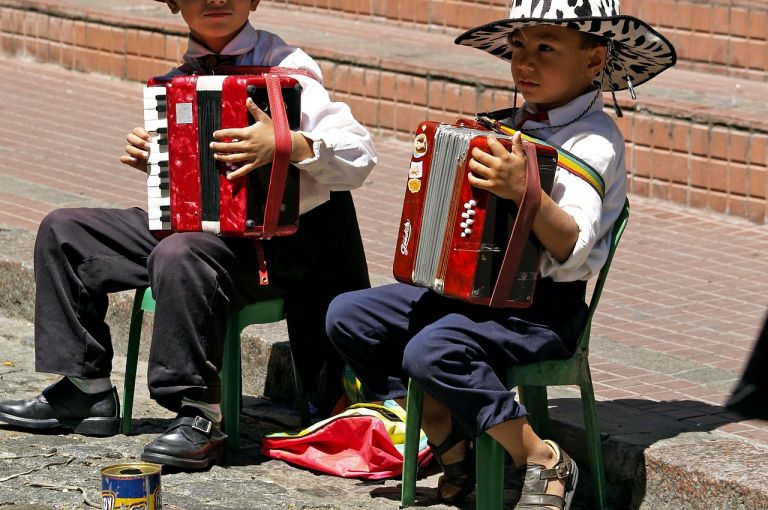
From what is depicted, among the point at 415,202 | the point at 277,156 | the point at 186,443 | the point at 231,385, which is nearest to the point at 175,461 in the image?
the point at 186,443

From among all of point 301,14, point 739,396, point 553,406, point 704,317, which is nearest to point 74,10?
point 301,14

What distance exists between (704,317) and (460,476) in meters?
1.83

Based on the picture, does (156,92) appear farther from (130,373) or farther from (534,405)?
(534,405)

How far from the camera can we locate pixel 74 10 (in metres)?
10.1

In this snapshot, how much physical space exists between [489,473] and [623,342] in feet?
5.19

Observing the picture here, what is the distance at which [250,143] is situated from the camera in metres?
4.21

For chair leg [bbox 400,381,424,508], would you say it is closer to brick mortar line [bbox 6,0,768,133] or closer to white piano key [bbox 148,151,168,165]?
white piano key [bbox 148,151,168,165]

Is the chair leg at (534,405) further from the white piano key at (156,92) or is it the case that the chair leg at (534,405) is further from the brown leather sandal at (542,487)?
the white piano key at (156,92)

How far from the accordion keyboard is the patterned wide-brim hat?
873 millimetres

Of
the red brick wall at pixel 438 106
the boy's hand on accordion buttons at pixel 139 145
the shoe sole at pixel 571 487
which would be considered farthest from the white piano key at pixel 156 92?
the red brick wall at pixel 438 106

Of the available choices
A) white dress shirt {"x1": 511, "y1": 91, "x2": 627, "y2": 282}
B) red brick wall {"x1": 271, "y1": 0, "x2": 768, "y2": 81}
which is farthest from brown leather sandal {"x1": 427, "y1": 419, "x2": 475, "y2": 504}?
red brick wall {"x1": 271, "y1": 0, "x2": 768, "y2": 81}

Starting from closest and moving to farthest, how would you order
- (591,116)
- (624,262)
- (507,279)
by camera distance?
(507,279), (591,116), (624,262)

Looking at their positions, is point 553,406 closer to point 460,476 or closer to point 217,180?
point 460,476

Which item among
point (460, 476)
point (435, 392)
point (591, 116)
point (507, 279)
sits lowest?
point (460, 476)
